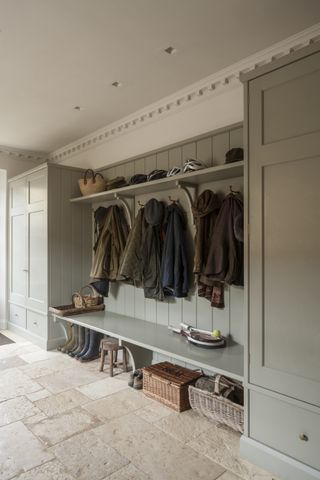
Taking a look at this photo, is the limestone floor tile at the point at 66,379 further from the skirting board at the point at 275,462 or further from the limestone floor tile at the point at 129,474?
the skirting board at the point at 275,462

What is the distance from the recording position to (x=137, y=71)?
9.23ft

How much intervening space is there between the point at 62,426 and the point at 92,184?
2.47 metres

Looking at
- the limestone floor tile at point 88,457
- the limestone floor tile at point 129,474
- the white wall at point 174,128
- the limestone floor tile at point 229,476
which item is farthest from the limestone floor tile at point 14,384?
the white wall at point 174,128

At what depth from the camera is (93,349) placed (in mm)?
3646

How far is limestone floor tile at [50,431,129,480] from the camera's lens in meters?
1.84

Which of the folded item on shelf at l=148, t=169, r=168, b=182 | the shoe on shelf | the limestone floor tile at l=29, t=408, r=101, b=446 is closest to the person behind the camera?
the limestone floor tile at l=29, t=408, r=101, b=446

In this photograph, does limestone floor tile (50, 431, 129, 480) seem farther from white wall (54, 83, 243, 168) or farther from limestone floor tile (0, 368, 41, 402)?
white wall (54, 83, 243, 168)

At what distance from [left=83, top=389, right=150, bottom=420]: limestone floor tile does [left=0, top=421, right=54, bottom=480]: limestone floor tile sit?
19.1 inches

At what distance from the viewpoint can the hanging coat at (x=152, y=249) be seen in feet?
10.0

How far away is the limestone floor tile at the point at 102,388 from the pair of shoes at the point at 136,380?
5 cm

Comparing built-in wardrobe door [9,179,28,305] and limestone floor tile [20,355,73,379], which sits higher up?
built-in wardrobe door [9,179,28,305]

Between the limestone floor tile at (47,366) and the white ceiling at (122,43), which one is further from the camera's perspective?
the limestone floor tile at (47,366)

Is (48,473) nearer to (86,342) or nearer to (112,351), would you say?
(112,351)

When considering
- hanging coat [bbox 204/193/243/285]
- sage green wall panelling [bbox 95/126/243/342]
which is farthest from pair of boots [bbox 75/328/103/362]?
hanging coat [bbox 204/193/243/285]
